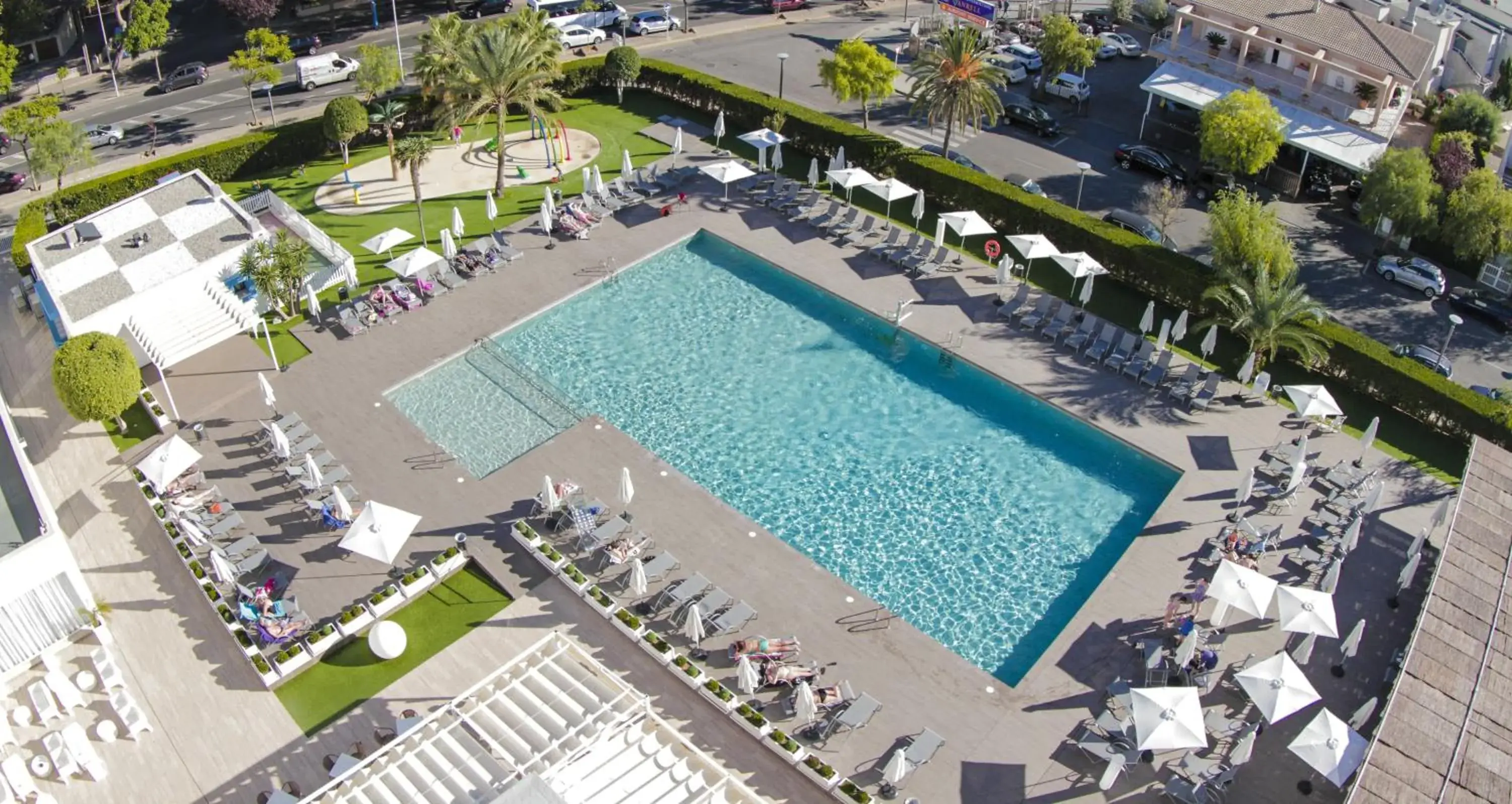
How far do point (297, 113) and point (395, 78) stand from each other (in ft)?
23.8

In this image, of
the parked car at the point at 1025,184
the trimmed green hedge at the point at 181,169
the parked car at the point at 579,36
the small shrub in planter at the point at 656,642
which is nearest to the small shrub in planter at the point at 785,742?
the small shrub in planter at the point at 656,642

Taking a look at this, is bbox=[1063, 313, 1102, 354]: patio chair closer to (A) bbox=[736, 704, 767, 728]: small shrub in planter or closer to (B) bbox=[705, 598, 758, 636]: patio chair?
(B) bbox=[705, 598, 758, 636]: patio chair

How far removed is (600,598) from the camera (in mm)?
29031

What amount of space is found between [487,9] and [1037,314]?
38.5m

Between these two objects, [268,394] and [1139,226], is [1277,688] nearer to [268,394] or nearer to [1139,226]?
[1139,226]

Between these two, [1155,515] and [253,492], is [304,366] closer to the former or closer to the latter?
[253,492]

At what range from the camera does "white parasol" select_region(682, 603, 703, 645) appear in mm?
27547

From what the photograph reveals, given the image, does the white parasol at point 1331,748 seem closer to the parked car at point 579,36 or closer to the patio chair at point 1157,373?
the patio chair at point 1157,373

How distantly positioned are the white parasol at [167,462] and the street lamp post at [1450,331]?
1453 inches

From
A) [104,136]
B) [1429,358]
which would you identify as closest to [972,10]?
[1429,358]

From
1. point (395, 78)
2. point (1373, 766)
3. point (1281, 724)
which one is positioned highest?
point (395, 78)

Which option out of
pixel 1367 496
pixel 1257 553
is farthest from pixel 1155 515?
pixel 1367 496

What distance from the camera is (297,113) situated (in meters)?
52.6

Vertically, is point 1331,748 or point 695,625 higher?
point 1331,748
